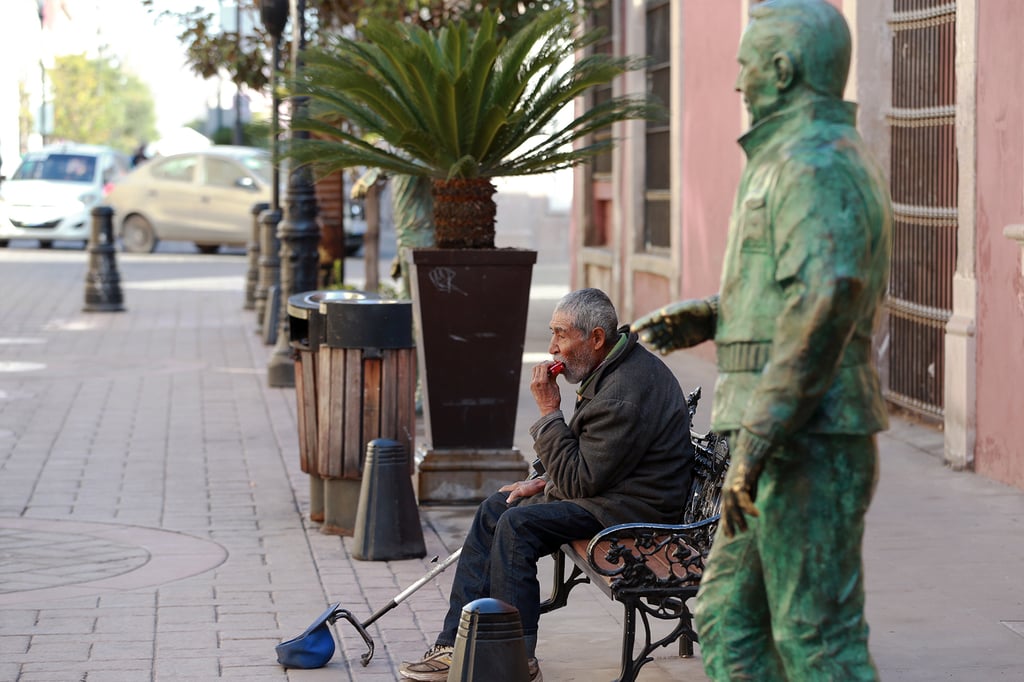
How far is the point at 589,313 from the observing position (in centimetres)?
527

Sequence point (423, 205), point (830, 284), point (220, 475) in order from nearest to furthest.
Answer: point (830, 284) < point (220, 475) < point (423, 205)

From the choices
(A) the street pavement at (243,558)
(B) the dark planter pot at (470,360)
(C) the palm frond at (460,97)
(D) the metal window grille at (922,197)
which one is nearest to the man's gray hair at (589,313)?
(A) the street pavement at (243,558)

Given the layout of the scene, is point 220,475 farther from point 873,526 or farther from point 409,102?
point 873,526

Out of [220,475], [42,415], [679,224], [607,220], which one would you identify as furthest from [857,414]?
[607,220]

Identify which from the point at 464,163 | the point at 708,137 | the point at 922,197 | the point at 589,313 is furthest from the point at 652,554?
the point at 708,137

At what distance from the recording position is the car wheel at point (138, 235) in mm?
28516

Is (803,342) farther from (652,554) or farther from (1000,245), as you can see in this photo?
(1000,245)

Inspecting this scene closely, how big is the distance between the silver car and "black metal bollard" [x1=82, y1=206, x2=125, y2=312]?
852 cm

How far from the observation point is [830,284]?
3.27 m

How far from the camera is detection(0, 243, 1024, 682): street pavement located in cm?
565

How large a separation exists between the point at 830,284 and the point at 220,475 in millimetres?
6373

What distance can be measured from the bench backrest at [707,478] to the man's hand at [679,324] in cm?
137

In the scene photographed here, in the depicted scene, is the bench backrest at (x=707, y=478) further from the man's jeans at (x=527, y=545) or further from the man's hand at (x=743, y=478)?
the man's hand at (x=743, y=478)

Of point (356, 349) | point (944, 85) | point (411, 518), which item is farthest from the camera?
point (944, 85)
